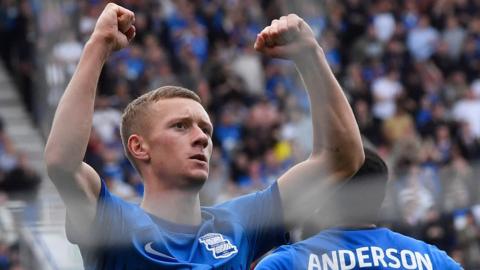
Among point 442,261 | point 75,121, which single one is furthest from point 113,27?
point 442,261

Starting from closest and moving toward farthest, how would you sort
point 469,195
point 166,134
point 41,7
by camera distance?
point 166,134 < point 469,195 < point 41,7

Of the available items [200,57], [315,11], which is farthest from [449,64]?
[200,57]

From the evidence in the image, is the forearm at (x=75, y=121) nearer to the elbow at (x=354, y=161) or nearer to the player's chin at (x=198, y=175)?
the player's chin at (x=198, y=175)

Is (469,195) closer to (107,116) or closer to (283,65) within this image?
(107,116)

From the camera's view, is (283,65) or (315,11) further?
(315,11)

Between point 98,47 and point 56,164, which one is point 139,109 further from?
point 56,164

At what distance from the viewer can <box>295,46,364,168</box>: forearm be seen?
3.44 meters

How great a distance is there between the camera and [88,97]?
3.19m

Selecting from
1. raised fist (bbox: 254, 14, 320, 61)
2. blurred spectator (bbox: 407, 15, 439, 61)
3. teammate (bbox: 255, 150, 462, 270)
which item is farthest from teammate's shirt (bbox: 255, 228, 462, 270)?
blurred spectator (bbox: 407, 15, 439, 61)

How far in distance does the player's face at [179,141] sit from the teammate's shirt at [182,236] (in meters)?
0.15

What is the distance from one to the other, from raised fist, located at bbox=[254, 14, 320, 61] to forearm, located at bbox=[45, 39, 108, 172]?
1.50 ft

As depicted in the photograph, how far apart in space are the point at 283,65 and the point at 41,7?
2.54 meters

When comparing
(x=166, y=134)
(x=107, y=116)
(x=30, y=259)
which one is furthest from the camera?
(x=107, y=116)

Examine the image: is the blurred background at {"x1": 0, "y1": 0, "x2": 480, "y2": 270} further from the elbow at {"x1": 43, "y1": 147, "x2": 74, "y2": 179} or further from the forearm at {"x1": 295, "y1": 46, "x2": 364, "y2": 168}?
the elbow at {"x1": 43, "y1": 147, "x2": 74, "y2": 179}
